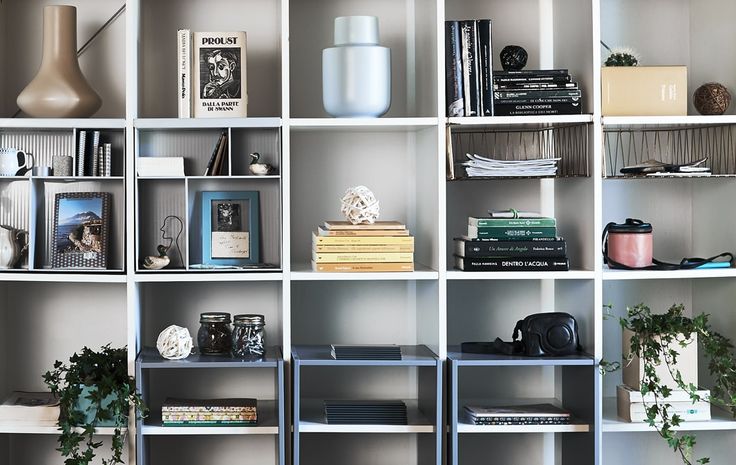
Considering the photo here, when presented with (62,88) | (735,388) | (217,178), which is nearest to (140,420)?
(217,178)

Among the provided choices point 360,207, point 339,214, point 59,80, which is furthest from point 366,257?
point 59,80

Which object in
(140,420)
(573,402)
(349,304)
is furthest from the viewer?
(349,304)

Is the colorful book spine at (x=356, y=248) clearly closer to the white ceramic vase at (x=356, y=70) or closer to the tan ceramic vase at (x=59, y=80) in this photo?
the white ceramic vase at (x=356, y=70)

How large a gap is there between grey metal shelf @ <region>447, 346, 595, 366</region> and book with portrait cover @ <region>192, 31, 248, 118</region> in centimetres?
112

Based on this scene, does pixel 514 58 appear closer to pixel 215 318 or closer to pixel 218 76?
pixel 218 76

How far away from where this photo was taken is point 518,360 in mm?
2971

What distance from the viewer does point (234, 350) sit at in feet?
9.96

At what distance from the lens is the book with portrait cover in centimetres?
308

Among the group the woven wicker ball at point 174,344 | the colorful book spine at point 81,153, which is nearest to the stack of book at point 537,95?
the woven wicker ball at point 174,344

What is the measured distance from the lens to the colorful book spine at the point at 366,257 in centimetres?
301

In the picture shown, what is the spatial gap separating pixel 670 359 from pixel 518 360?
515 mm

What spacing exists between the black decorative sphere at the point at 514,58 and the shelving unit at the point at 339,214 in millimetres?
189

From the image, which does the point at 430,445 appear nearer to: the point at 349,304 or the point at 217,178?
the point at 349,304

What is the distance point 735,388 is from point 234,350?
66.1 inches
